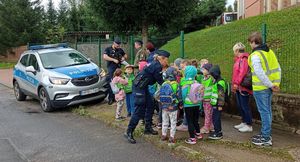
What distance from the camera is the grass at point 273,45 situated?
811 cm

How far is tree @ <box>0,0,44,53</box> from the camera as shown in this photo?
121ft

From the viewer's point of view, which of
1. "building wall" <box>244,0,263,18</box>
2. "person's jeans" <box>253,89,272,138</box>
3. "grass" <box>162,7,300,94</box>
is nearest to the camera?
"person's jeans" <box>253,89,272,138</box>

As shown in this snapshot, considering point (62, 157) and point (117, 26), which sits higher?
point (117, 26)

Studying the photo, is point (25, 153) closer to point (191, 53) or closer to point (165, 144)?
point (165, 144)

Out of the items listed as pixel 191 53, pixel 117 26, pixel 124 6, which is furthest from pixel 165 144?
pixel 117 26

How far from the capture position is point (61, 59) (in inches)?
456

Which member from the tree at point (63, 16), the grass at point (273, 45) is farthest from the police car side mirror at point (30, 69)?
the tree at point (63, 16)

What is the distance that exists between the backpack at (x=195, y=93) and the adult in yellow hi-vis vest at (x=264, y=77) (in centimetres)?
88

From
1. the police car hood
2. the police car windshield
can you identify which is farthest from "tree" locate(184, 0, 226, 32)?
the police car hood

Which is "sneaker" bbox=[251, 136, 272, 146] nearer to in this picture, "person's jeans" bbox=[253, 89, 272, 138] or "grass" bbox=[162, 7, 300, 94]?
"person's jeans" bbox=[253, 89, 272, 138]

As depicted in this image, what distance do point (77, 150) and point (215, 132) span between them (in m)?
2.44

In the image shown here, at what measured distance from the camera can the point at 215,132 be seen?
266 inches

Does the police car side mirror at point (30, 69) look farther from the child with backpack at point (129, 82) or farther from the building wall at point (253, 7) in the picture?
the building wall at point (253, 7)

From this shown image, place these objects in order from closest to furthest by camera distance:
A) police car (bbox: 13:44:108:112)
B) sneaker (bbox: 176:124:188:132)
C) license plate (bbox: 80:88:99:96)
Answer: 1. sneaker (bbox: 176:124:188:132)
2. police car (bbox: 13:44:108:112)
3. license plate (bbox: 80:88:99:96)
